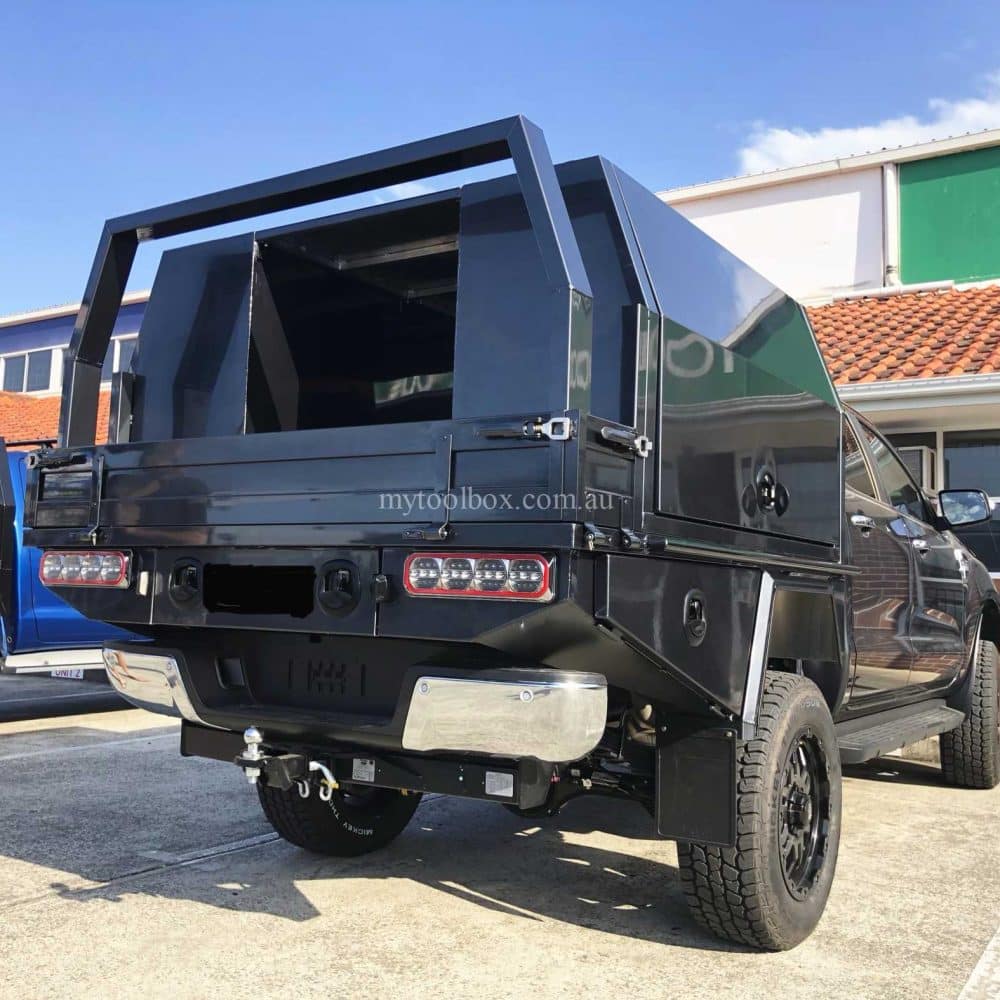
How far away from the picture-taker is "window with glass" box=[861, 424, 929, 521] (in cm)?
525

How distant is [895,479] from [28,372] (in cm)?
2246

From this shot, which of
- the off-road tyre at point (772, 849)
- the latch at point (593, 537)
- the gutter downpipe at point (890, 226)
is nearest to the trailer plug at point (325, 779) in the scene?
the off-road tyre at point (772, 849)

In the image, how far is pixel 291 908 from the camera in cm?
385

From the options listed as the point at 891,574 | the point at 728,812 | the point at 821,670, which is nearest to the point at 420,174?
the point at 728,812

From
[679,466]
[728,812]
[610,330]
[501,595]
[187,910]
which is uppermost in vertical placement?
[610,330]

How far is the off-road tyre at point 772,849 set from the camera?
10.8ft

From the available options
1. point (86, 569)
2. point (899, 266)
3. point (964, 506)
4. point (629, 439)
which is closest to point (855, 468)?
point (964, 506)

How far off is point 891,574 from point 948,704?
1488mm

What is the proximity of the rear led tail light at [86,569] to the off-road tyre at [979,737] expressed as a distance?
460 cm

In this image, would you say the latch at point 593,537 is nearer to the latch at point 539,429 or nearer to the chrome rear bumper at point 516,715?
the latch at point 539,429

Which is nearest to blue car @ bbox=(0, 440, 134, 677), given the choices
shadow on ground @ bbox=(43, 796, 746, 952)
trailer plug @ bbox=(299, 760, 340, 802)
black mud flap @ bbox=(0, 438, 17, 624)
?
black mud flap @ bbox=(0, 438, 17, 624)

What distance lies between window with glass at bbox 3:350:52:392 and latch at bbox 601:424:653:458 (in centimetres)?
2284

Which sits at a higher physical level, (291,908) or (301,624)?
(301,624)

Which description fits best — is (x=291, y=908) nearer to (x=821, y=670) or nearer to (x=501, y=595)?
(x=501, y=595)
